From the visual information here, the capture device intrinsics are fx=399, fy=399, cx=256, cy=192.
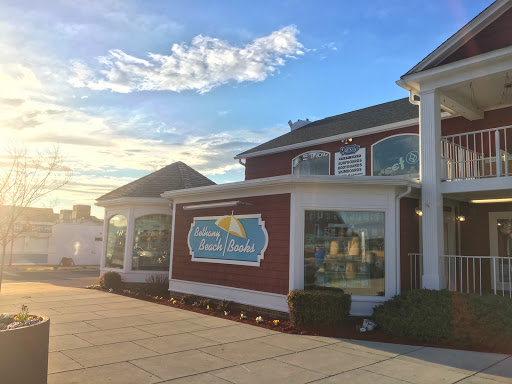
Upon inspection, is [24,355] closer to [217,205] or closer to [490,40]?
[217,205]

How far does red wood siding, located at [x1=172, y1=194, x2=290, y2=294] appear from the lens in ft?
32.3

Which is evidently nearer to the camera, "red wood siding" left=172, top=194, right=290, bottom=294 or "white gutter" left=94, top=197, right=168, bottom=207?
"red wood siding" left=172, top=194, right=290, bottom=294

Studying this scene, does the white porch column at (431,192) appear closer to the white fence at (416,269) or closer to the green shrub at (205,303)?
the white fence at (416,269)

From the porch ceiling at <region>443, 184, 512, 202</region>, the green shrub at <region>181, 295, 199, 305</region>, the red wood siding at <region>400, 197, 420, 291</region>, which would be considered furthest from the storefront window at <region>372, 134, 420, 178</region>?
the green shrub at <region>181, 295, 199, 305</region>

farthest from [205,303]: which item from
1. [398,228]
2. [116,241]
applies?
[116,241]

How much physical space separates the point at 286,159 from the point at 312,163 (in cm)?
138

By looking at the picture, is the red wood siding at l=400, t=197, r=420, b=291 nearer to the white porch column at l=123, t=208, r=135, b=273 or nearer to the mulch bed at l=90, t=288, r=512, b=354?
the mulch bed at l=90, t=288, r=512, b=354

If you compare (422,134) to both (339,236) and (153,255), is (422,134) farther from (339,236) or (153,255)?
(153,255)

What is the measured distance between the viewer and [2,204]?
10883 mm

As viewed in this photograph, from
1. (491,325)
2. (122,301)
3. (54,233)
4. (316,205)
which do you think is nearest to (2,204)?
(122,301)

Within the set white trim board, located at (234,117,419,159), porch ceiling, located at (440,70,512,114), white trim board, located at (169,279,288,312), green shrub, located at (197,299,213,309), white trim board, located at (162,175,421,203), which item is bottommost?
green shrub, located at (197,299,213,309)

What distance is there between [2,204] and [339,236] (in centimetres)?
906

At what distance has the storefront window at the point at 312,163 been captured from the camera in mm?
14906

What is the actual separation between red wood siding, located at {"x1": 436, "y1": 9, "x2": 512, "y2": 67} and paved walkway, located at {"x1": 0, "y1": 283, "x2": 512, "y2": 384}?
671cm
